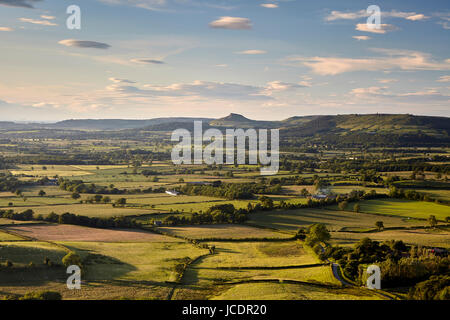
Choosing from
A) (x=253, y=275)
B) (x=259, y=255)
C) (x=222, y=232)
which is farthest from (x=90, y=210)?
(x=253, y=275)

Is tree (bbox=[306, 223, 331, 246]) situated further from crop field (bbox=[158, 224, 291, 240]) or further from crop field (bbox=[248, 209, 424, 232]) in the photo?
crop field (bbox=[248, 209, 424, 232])

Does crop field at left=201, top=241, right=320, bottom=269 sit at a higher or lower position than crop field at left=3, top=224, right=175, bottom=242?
lower

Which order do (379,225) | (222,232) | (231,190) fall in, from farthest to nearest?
(231,190), (379,225), (222,232)

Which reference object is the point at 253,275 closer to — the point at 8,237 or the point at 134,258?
the point at 134,258

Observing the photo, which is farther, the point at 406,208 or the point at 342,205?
the point at 406,208

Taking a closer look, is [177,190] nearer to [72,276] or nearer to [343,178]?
[343,178]

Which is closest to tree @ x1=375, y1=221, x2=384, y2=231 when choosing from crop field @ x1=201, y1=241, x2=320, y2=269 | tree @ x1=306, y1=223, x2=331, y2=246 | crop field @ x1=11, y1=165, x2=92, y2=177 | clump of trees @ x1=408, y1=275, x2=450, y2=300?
tree @ x1=306, y1=223, x2=331, y2=246
